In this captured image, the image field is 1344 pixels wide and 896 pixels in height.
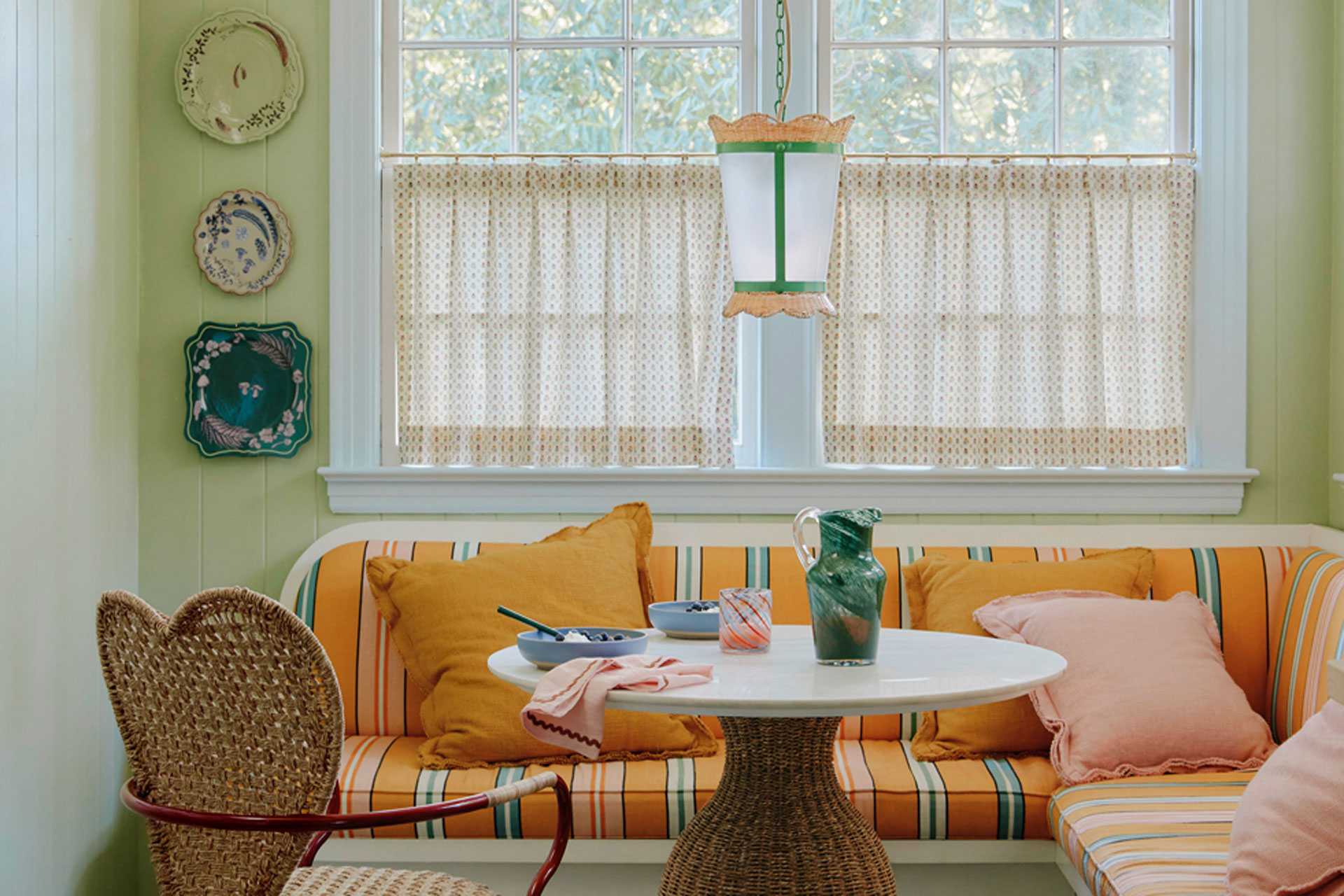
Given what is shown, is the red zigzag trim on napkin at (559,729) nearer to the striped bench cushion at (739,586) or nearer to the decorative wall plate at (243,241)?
the striped bench cushion at (739,586)

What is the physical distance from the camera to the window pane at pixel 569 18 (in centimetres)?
310

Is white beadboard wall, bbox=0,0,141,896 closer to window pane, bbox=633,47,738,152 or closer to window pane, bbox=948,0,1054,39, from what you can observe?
window pane, bbox=633,47,738,152

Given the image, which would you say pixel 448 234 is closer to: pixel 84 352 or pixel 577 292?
pixel 577 292

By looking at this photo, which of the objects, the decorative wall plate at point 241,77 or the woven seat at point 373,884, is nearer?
the woven seat at point 373,884

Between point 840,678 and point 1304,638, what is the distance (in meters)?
1.49

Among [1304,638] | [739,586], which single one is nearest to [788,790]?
[739,586]

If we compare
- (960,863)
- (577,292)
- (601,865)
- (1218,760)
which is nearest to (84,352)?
(577,292)

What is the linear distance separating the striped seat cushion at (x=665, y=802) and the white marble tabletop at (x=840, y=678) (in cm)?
45

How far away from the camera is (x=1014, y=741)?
2.51 meters

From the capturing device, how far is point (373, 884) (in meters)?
1.84

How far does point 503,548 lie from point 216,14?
1558 mm

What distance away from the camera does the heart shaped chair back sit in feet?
4.91

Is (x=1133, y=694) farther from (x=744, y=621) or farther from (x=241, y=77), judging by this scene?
(x=241, y=77)

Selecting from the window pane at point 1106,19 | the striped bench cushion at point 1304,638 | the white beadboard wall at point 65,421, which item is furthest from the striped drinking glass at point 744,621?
the window pane at point 1106,19
